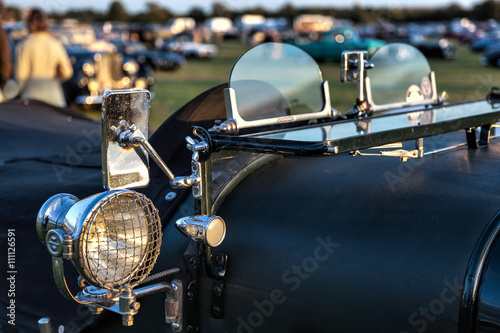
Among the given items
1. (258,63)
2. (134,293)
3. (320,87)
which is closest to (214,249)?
(134,293)

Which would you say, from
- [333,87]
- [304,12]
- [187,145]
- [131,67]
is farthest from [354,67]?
[304,12]

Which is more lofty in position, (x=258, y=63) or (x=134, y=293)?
(x=258, y=63)

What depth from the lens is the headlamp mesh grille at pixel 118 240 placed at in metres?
1.44

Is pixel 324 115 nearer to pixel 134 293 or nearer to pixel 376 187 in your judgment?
pixel 376 187

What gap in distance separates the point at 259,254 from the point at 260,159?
0.37m

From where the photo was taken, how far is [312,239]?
1.61m

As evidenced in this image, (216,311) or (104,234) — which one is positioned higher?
(104,234)

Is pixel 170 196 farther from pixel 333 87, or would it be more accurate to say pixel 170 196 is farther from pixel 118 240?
pixel 333 87

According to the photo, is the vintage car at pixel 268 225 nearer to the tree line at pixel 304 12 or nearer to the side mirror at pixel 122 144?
the side mirror at pixel 122 144

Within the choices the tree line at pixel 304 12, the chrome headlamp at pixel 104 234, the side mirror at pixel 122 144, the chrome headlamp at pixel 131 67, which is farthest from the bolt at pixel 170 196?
the tree line at pixel 304 12

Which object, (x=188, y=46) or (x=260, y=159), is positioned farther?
(x=188, y=46)

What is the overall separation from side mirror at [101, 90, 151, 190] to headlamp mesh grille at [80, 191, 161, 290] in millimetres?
117

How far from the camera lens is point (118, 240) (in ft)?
4.86

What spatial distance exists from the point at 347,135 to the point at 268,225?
328mm
